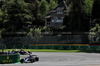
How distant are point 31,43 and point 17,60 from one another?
2876cm

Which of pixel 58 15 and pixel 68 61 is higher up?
pixel 58 15

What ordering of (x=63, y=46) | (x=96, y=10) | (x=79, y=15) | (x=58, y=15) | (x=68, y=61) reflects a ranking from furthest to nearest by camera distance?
(x=58, y=15)
(x=96, y=10)
(x=79, y=15)
(x=63, y=46)
(x=68, y=61)

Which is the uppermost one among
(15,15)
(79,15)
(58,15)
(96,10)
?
(96,10)

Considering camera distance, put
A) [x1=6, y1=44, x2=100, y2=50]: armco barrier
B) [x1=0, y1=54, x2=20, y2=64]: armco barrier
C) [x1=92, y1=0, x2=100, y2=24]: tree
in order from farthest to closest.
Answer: [x1=92, y1=0, x2=100, y2=24]: tree
[x1=6, y1=44, x2=100, y2=50]: armco barrier
[x1=0, y1=54, x2=20, y2=64]: armco barrier

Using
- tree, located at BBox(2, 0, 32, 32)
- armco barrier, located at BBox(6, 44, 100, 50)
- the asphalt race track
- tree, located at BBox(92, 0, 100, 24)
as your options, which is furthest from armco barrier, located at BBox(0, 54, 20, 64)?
tree, located at BBox(2, 0, 32, 32)

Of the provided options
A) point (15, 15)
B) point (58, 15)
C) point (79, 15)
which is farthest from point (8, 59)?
point (58, 15)

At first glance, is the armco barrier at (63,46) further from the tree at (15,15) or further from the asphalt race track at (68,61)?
the tree at (15,15)

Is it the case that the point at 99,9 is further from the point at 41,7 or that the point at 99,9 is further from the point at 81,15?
the point at 41,7

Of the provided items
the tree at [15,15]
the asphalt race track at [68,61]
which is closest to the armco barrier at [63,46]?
the asphalt race track at [68,61]

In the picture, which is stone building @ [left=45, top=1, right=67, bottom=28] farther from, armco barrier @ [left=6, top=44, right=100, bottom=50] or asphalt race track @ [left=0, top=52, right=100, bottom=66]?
asphalt race track @ [left=0, top=52, right=100, bottom=66]

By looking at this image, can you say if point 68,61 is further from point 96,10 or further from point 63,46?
point 96,10

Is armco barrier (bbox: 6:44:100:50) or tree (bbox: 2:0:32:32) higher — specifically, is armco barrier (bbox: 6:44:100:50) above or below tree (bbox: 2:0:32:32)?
below

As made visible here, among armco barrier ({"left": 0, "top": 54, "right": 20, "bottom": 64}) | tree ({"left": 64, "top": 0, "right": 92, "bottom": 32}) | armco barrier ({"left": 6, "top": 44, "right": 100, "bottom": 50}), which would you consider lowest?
armco barrier ({"left": 6, "top": 44, "right": 100, "bottom": 50})

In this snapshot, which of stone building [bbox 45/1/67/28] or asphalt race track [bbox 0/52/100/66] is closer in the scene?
asphalt race track [bbox 0/52/100/66]
